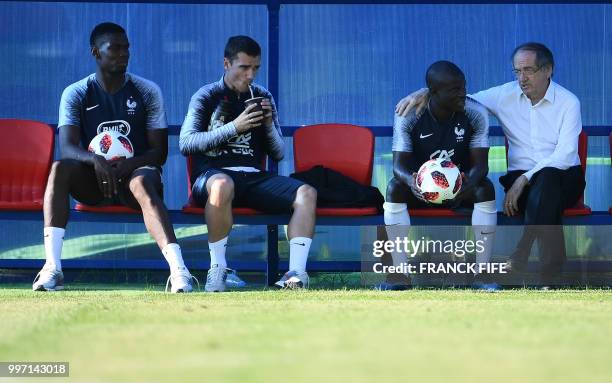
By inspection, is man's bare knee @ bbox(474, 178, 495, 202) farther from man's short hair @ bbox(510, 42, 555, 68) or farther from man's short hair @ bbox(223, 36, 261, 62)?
man's short hair @ bbox(223, 36, 261, 62)

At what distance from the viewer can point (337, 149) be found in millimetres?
8797

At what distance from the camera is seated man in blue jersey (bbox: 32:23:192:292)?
7.70m

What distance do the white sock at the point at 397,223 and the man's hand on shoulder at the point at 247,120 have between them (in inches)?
39.6

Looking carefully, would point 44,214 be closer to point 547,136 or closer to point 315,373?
point 547,136

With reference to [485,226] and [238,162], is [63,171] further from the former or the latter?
[485,226]

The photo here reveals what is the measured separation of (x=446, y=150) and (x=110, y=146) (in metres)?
2.16

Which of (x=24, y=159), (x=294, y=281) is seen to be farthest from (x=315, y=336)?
(x=24, y=159)

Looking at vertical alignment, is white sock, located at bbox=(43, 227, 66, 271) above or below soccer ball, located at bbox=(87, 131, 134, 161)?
below

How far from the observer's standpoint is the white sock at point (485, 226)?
→ 7918 mm

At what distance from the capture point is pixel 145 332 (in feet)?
17.1

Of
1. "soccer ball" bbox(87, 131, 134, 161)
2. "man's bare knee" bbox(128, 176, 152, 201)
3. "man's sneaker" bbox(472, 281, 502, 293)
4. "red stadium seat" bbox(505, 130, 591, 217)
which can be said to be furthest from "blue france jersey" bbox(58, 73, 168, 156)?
"red stadium seat" bbox(505, 130, 591, 217)

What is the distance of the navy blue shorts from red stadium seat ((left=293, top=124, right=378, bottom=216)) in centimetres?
66

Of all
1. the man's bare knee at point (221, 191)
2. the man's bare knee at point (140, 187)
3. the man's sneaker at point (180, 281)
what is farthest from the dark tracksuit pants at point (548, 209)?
the man's bare knee at point (140, 187)

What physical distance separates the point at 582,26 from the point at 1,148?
4452 millimetres
